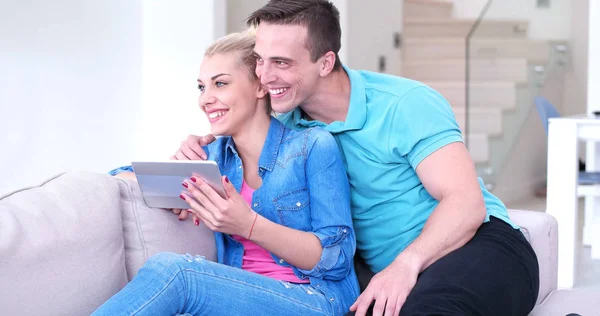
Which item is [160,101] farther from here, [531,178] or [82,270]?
[531,178]

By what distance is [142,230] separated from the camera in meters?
2.02

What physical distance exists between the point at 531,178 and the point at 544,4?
4.72 feet

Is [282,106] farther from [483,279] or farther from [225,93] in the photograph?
[483,279]

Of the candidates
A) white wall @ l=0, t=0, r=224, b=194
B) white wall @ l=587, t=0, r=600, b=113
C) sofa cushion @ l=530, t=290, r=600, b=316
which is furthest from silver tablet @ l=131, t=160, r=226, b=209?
white wall @ l=587, t=0, r=600, b=113

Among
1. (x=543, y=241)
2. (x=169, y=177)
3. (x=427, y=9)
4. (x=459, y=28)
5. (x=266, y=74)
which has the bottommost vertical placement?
(x=543, y=241)

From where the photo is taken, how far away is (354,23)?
589cm

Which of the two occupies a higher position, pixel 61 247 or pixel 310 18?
pixel 310 18

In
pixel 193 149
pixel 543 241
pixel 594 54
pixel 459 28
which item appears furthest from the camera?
pixel 459 28

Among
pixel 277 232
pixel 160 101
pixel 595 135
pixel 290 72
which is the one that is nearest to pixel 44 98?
pixel 160 101

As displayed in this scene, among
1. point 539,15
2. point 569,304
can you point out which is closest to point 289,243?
point 569,304

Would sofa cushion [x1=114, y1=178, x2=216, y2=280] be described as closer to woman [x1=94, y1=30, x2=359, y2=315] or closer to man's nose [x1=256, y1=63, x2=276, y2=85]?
woman [x1=94, y1=30, x2=359, y2=315]

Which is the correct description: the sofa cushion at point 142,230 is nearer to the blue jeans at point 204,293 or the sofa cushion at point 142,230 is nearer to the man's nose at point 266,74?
the blue jeans at point 204,293

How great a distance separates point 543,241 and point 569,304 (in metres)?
0.23

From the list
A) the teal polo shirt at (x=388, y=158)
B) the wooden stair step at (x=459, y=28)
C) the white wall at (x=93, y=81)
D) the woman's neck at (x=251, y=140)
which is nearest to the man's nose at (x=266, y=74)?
the woman's neck at (x=251, y=140)
